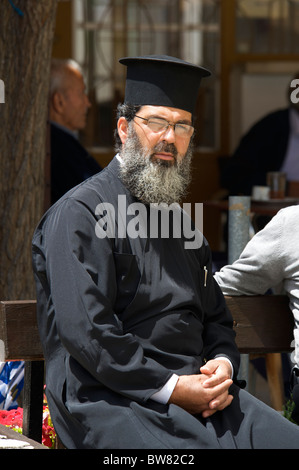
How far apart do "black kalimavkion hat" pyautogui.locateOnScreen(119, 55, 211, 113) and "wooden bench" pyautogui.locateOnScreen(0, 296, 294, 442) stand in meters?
0.83

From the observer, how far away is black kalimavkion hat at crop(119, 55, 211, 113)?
293cm

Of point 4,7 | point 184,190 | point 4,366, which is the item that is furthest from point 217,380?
point 4,7

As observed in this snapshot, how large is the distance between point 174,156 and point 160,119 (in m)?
0.13

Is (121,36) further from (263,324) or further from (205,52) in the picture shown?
(263,324)

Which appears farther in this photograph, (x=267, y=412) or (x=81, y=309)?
(x=267, y=412)

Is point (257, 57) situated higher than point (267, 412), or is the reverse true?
point (257, 57)

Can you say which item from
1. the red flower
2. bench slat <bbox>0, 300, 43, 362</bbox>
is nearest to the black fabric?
the red flower

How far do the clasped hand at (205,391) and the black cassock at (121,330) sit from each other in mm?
39

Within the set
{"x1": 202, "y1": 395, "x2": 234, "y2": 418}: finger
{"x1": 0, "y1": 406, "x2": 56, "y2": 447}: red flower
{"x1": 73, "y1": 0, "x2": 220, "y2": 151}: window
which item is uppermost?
{"x1": 73, "y1": 0, "x2": 220, "y2": 151}: window

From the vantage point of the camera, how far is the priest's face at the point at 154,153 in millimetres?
2904

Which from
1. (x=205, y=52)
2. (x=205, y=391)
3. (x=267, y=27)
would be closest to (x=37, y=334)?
(x=205, y=391)

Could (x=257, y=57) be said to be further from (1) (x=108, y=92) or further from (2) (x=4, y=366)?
(2) (x=4, y=366)

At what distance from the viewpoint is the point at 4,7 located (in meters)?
4.05

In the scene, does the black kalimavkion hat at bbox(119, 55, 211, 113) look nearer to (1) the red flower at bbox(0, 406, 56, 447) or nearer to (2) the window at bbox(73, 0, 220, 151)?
(1) the red flower at bbox(0, 406, 56, 447)
